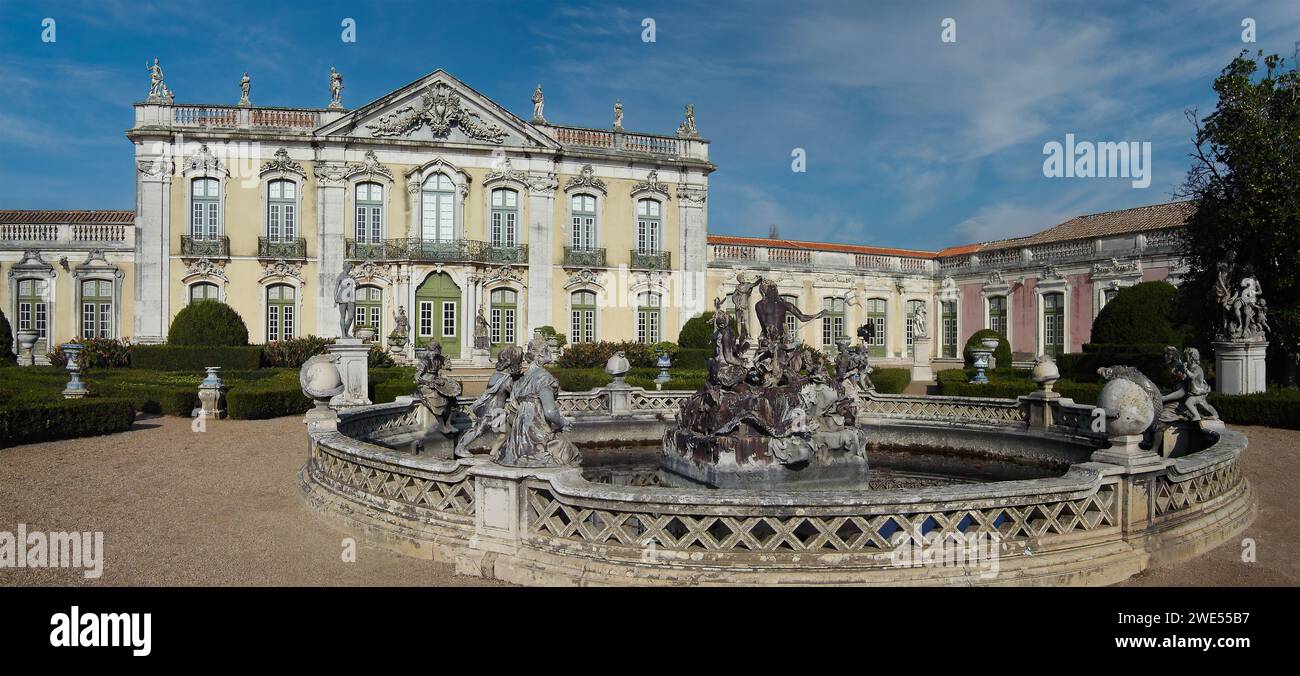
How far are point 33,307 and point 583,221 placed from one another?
2013 cm

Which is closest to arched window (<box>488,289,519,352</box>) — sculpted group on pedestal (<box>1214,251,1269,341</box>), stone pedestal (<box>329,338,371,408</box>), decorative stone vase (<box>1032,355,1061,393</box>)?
stone pedestal (<box>329,338,371,408</box>)

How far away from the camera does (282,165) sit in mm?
27656

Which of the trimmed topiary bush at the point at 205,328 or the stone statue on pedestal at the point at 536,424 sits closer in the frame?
the stone statue on pedestal at the point at 536,424

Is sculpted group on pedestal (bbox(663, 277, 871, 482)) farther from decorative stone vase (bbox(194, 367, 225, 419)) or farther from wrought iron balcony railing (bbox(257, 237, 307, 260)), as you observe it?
wrought iron balcony railing (bbox(257, 237, 307, 260))

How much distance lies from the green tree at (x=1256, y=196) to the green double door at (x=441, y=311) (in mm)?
22833

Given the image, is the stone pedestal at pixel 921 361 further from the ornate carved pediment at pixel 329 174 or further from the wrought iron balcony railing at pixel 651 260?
the ornate carved pediment at pixel 329 174

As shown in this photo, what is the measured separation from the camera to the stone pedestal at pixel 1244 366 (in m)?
14.8

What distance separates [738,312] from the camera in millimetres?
11344

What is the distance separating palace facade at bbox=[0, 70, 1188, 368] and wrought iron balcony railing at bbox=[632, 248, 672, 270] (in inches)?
2.4

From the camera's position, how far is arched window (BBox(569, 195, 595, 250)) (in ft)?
100

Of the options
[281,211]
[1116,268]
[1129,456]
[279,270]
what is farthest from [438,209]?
[1129,456]

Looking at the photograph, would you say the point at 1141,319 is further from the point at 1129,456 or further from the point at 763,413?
the point at 1129,456

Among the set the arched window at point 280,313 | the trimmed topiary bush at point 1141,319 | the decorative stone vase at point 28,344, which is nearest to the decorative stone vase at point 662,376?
the trimmed topiary bush at point 1141,319

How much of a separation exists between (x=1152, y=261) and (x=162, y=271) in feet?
115
